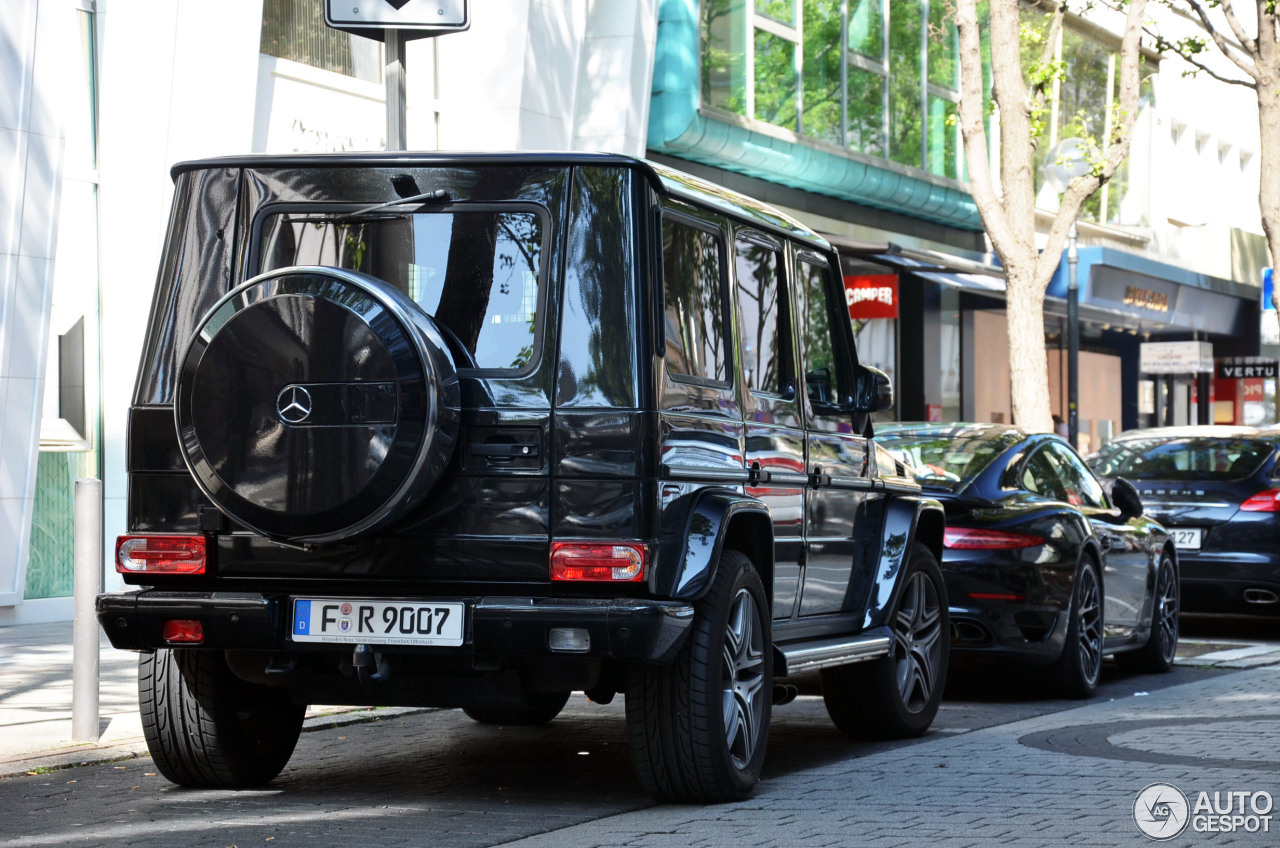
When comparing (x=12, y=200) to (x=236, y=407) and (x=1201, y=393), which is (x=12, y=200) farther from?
(x=1201, y=393)

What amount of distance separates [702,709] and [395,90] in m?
3.57

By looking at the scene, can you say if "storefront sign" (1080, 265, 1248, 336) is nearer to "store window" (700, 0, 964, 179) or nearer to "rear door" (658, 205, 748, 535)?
"store window" (700, 0, 964, 179)

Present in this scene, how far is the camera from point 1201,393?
4341 cm

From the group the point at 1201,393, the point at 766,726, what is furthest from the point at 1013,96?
the point at 1201,393

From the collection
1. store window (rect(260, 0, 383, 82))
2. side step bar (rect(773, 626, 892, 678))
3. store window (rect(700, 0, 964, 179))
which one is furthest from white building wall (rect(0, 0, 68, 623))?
store window (rect(700, 0, 964, 179))

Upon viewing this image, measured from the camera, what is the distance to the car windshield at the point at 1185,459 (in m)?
14.1

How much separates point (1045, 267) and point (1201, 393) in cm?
2714

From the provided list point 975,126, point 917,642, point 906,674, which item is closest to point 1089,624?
point 917,642

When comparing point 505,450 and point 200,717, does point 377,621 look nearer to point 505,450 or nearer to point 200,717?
point 505,450

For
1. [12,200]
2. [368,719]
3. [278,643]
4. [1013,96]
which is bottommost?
[368,719]

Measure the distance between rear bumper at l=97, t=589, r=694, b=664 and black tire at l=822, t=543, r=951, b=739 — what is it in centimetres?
230

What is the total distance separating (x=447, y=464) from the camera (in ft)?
20.0

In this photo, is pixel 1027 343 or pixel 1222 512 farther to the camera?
pixel 1027 343

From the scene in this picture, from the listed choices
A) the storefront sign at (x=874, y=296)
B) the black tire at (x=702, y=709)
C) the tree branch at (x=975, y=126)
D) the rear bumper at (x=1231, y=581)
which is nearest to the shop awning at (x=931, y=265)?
the storefront sign at (x=874, y=296)
